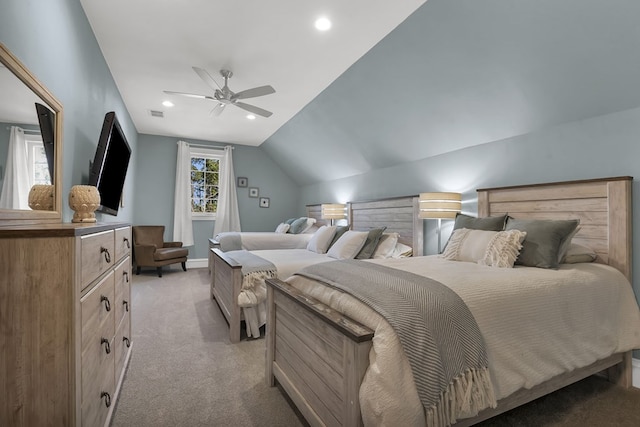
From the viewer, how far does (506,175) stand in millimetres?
2912

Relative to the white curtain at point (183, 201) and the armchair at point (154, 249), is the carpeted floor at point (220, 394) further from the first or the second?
the white curtain at point (183, 201)

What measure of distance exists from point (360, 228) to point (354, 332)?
3607mm

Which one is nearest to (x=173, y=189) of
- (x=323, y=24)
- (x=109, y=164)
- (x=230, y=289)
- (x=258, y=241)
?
(x=258, y=241)

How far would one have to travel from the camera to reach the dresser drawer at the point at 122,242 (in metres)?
1.82

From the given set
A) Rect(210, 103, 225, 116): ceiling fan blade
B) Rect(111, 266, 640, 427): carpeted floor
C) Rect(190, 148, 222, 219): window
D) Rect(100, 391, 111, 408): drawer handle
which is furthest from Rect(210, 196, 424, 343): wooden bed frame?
Rect(190, 148, 222, 219): window

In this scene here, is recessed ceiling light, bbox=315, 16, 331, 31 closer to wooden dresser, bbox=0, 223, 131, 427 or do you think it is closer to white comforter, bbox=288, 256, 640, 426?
white comforter, bbox=288, 256, 640, 426

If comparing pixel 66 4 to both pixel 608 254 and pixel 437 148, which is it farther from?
pixel 608 254

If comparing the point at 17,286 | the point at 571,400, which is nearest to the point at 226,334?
the point at 17,286

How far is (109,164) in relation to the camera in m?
2.80

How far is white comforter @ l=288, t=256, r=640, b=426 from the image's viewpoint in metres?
1.15

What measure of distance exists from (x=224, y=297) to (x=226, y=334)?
45 centimetres

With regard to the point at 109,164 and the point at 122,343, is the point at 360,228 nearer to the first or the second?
the point at 109,164

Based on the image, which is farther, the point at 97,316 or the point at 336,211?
the point at 336,211

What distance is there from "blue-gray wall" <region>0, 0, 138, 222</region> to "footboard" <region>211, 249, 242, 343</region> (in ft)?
4.31
